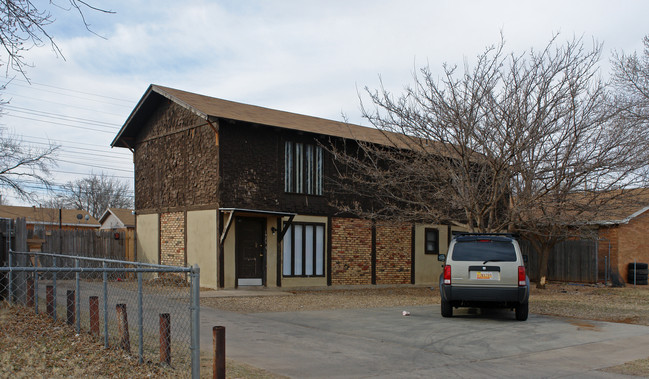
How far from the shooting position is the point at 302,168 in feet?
69.5

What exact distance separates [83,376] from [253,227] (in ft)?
45.2

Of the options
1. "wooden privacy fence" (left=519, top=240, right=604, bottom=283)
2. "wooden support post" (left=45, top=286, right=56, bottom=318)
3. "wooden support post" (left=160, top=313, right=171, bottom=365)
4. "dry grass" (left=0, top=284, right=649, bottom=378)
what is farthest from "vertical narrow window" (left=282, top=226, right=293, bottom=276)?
"wooden support post" (left=160, top=313, right=171, bottom=365)

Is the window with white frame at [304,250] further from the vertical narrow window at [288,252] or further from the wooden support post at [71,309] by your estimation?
the wooden support post at [71,309]

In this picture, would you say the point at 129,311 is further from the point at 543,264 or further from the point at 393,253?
the point at 543,264

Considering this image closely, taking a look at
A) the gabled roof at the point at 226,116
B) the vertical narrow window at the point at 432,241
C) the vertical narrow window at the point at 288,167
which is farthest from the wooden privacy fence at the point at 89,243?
the vertical narrow window at the point at 432,241

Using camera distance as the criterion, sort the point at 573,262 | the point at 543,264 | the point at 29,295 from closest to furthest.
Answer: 1. the point at 29,295
2. the point at 543,264
3. the point at 573,262

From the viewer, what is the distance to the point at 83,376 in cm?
630

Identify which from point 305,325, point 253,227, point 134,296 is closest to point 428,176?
point 253,227

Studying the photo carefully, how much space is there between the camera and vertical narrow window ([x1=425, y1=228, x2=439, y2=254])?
25.4 m

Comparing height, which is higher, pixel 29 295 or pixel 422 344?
pixel 29 295

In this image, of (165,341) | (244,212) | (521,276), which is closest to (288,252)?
(244,212)

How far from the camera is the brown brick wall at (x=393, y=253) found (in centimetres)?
2336

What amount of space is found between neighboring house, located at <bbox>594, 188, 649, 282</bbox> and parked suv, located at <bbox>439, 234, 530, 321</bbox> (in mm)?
15647

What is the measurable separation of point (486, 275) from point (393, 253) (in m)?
11.5
